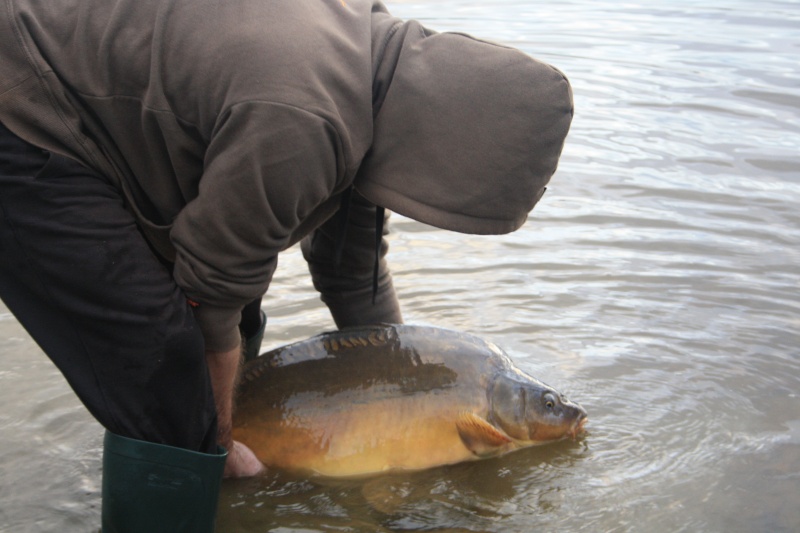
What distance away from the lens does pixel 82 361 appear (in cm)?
274

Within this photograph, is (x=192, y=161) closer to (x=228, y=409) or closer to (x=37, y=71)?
(x=37, y=71)

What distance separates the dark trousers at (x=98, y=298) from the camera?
8.53 feet

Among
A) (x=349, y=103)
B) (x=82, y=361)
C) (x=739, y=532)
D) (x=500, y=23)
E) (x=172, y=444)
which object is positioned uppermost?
(x=349, y=103)

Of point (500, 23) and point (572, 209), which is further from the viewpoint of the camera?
point (500, 23)

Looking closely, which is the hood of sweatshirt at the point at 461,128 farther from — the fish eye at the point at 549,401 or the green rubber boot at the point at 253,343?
the green rubber boot at the point at 253,343

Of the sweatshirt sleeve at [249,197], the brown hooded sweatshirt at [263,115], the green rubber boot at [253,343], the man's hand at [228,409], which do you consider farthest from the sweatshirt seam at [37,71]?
the green rubber boot at [253,343]

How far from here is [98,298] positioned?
8.78 feet

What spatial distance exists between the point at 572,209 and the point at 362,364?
334cm

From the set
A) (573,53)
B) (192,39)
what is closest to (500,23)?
(573,53)

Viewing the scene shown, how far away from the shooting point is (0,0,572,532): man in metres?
2.55

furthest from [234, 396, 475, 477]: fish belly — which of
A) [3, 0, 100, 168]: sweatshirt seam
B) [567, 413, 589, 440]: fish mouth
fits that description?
[3, 0, 100, 168]: sweatshirt seam

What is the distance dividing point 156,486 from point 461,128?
1.34 meters

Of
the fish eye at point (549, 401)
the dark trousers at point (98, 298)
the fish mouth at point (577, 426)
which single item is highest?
the dark trousers at point (98, 298)

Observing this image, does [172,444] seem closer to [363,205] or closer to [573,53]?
[363,205]
